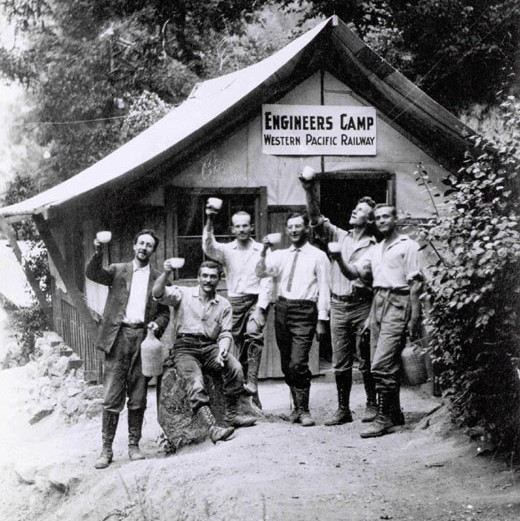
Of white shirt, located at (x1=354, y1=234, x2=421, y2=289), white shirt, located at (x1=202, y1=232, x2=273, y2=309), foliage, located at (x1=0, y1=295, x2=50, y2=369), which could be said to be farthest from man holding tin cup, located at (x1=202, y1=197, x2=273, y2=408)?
foliage, located at (x1=0, y1=295, x2=50, y2=369)

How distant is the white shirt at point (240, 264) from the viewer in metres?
7.51

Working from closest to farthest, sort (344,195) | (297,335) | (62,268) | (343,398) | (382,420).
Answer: (382,420)
(297,335)
(343,398)
(62,268)
(344,195)

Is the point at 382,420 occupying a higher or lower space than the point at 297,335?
lower

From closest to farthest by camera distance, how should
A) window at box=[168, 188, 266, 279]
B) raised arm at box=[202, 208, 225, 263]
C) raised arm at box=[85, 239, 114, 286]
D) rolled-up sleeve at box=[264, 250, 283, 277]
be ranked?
raised arm at box=[85, 239, 114, 286] < rolled-up sleeve at box=[264, 250, 283, 277] < raised arm at box=[202, 208, 225, 263] < window at box=[168, 188, 266, 279]

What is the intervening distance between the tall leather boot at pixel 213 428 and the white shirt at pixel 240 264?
129cm

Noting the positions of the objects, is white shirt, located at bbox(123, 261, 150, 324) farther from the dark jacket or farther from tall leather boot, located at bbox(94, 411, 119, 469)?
tall leather boot, located at bbox(94, 411, 119, 469)

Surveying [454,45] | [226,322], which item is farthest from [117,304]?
[454,45]

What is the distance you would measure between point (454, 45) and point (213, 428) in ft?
45.4

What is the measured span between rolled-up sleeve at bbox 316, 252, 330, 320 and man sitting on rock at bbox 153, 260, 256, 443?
2.82 ft

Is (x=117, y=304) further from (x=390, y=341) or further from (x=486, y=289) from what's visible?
(x=486, y=289)

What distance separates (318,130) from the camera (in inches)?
362

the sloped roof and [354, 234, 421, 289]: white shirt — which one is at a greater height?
the sloped roof

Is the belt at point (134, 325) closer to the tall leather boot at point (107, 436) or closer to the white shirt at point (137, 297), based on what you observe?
the white shirt at point (137, 297)

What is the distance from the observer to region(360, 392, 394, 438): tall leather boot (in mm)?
6621
